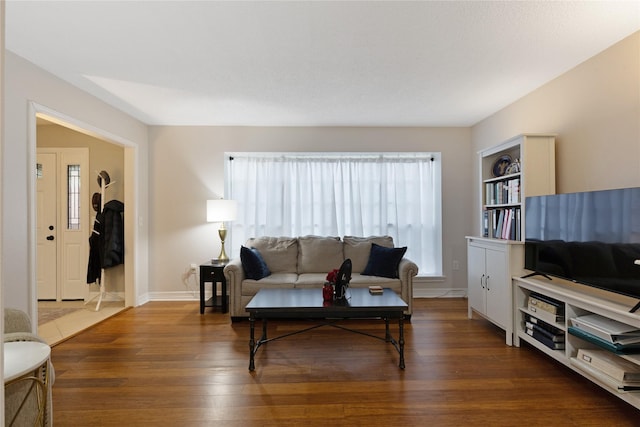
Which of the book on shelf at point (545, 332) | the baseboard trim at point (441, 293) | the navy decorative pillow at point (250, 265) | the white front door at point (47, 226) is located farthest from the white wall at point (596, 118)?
the white front door at point (47, 226)

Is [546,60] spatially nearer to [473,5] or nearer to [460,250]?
[473,5]

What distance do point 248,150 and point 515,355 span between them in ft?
12.8

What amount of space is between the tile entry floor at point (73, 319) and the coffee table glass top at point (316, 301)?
6.82 ft

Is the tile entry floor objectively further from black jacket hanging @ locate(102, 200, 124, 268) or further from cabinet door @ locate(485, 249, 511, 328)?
cabinet door @ locate(485, 249, 511, 328)

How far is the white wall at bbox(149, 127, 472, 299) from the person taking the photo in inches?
177

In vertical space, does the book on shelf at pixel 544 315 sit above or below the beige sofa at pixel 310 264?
below

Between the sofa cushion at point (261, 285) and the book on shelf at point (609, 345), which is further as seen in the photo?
the sofa cushion at point (261, 285)

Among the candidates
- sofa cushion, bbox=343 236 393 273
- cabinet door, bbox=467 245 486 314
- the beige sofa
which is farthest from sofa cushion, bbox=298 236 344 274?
cabinet door, bbox=467 245 486 314

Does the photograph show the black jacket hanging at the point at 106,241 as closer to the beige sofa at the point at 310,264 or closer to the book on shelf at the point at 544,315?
the beige sofa at the point at 310,264

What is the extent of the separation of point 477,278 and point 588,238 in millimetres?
1362

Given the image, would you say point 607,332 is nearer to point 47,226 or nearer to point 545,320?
point 545,320

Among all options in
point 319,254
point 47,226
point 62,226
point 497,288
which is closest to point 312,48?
point 319,254

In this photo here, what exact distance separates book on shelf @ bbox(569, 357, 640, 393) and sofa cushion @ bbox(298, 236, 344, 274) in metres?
2.53

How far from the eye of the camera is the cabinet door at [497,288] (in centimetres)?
298
